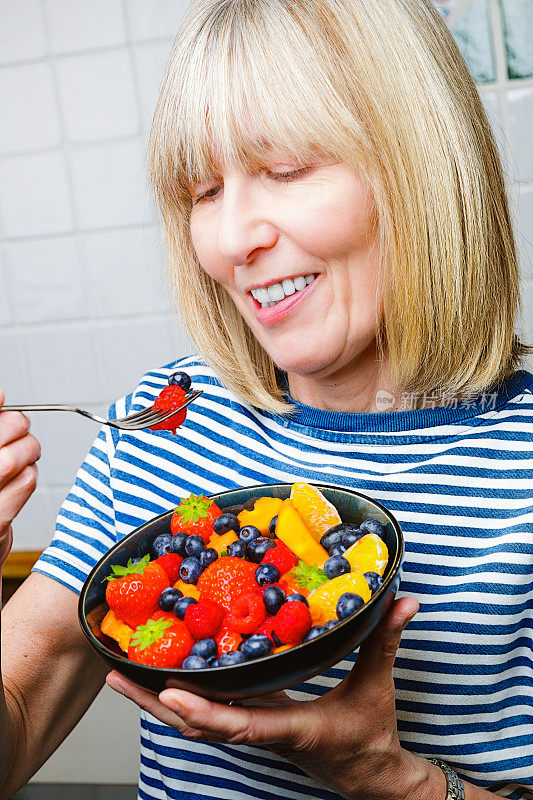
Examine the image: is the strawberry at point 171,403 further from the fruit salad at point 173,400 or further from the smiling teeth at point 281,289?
the smiling teeth at point 281,289

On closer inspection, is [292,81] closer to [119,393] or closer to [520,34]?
[520,34]

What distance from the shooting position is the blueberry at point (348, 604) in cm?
66

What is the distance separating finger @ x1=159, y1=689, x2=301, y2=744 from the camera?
625 mm

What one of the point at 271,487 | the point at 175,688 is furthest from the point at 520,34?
the point at 175,688

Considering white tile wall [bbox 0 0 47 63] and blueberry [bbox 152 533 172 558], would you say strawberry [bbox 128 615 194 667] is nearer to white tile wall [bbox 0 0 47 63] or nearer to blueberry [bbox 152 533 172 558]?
blueberry [bbox 152 533 172 558]

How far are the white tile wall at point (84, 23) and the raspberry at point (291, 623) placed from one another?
4.42 feet

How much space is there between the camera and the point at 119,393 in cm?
185

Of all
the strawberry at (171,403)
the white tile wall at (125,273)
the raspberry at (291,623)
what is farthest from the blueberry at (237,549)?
the white tile wall at (125,273)

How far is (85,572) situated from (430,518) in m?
0.45

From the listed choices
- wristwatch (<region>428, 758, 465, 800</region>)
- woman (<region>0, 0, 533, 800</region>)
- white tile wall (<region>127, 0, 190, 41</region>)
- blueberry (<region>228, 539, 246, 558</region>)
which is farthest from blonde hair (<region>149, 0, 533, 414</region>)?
white tile wall (<region>127, 0, 190, 41</region>)

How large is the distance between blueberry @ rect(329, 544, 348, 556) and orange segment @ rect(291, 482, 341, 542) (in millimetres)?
37

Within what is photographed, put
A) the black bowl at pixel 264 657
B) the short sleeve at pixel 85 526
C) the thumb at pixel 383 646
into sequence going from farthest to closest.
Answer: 1. the short sleeve at pixel 85 526
2. the thumb at pixel 383 646
3. the black bowl at pixel 264 657

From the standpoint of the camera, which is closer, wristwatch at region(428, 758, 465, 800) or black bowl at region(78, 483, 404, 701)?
black bowl at region(78, 483, 404, 701)

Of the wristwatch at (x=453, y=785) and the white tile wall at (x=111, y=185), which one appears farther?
the white tile wall at (x=111, y=185)
